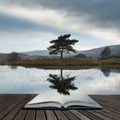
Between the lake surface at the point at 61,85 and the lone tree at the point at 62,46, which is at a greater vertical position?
the lone tree at the point at 62,46

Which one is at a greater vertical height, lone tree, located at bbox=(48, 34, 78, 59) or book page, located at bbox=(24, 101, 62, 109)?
lone tree, located at bbox=(48, 34, 78, 59)

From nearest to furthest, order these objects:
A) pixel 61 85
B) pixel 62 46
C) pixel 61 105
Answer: pixel 61 105
pixel 61 85
pixel 62 46

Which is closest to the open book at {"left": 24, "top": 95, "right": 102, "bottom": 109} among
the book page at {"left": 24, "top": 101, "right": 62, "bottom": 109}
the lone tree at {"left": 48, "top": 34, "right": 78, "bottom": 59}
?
the book page at {"left": 24, "top": 101, "right": 62, "bottom": 109}

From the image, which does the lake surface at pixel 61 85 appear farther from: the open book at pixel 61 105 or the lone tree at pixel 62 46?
the lone tree at pixel 62 46

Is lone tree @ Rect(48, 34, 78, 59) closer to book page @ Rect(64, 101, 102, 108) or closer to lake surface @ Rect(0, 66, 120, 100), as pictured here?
lake surface @ Rect(0, 66, 120, 100)

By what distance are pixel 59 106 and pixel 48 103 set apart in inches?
12.6

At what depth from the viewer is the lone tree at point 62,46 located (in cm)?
5638

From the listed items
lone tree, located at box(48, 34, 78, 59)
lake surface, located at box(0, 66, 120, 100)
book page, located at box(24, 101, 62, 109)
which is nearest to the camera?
book page, located at box(24, 101, 62, 109)

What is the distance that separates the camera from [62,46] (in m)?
56.8

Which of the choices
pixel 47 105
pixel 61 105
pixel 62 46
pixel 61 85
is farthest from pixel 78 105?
pixel 62 46

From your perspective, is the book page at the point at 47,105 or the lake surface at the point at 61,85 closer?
the book page at the point at 47,105

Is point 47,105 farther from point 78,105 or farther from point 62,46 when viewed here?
point 62,46

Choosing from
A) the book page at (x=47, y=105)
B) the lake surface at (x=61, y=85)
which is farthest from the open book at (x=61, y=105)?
the lake surface at (x=61, y=85)

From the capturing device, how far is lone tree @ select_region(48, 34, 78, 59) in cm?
5638
